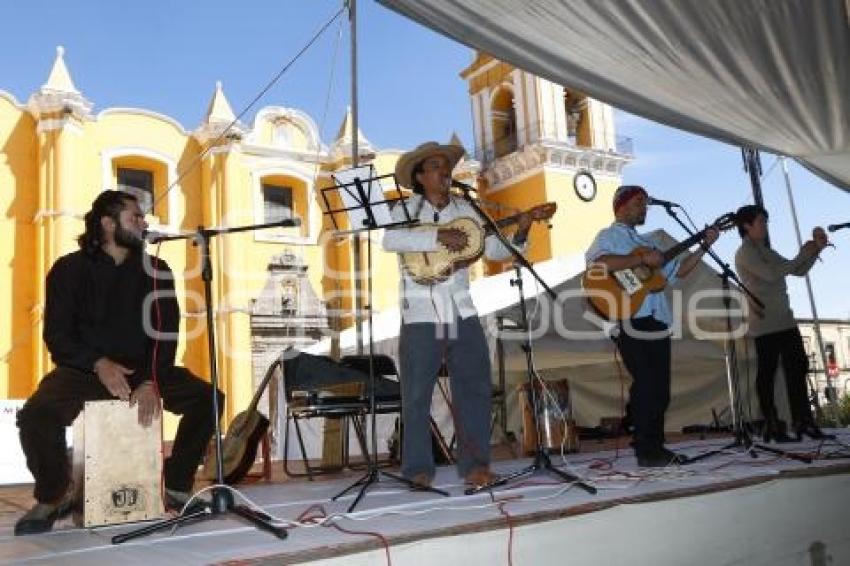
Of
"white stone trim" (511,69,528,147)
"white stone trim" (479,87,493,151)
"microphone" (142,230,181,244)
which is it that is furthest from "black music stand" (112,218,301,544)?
"white stone trim" (479,87,493,151)

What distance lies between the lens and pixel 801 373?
5.97 metres

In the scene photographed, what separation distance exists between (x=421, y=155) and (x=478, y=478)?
67.7 inches

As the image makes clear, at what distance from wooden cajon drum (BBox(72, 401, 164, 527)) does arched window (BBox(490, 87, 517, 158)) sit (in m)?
21.3

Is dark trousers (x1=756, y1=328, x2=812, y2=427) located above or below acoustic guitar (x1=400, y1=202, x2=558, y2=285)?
below

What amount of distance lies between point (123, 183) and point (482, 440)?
16221 mm

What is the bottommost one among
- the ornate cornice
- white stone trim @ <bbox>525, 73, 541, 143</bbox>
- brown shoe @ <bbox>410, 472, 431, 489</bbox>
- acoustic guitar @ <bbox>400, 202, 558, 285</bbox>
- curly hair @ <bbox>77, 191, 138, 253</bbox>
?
brown shoe @ <bbox>410, 472, 431, 489</bbox>

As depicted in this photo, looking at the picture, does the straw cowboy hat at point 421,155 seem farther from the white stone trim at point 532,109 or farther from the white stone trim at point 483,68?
the white stone trim at point 483,68

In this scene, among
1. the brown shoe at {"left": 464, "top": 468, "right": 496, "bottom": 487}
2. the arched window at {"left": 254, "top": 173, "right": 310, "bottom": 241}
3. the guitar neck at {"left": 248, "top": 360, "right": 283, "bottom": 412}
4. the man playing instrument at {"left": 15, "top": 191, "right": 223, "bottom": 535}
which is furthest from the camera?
the arched window at {"left": 254, "top": 173, "right": 310, "bottom": 241}

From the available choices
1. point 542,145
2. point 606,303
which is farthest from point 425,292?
point 542,145

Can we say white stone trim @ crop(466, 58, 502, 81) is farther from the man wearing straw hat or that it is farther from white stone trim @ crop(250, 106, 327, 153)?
the man wearing straw hat

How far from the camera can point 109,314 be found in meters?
3.67

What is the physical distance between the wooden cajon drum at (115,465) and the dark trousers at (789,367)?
14.7 ft

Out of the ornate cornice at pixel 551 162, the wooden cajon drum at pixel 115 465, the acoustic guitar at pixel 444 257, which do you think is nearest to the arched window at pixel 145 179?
the ornate cornice at pixel 551 162

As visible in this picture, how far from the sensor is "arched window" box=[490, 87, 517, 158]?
2414 cm
